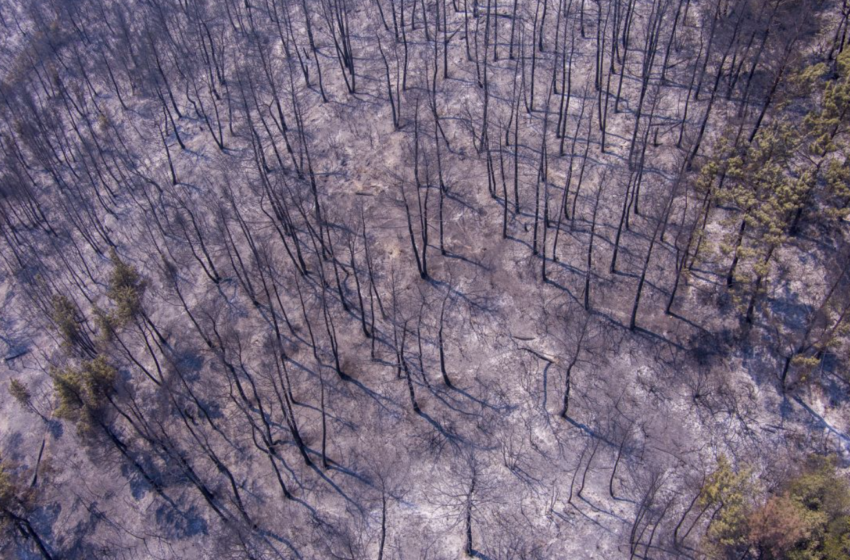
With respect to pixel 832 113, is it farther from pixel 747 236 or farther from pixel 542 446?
pixel 542 446

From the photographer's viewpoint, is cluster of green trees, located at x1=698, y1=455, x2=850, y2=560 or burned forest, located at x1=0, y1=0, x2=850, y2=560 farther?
burned forest, located at x1=0, y1=0, x2=850, y2=560

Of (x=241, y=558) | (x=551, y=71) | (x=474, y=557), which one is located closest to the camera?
(x=474, y=557)

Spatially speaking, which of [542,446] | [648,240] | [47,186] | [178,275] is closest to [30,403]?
[178,275]

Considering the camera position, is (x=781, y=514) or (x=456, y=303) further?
(x=456, y=303)

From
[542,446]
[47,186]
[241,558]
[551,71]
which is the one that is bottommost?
[241,558]

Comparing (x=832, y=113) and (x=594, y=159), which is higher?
(x=832, y=113)

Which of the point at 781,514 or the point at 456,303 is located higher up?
the point at 456,303

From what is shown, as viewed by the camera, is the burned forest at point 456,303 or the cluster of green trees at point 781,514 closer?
the cluster of green trees at point 781,514

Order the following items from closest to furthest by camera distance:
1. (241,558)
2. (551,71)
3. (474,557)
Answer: (474,557) → (241,558) → (551,71)
